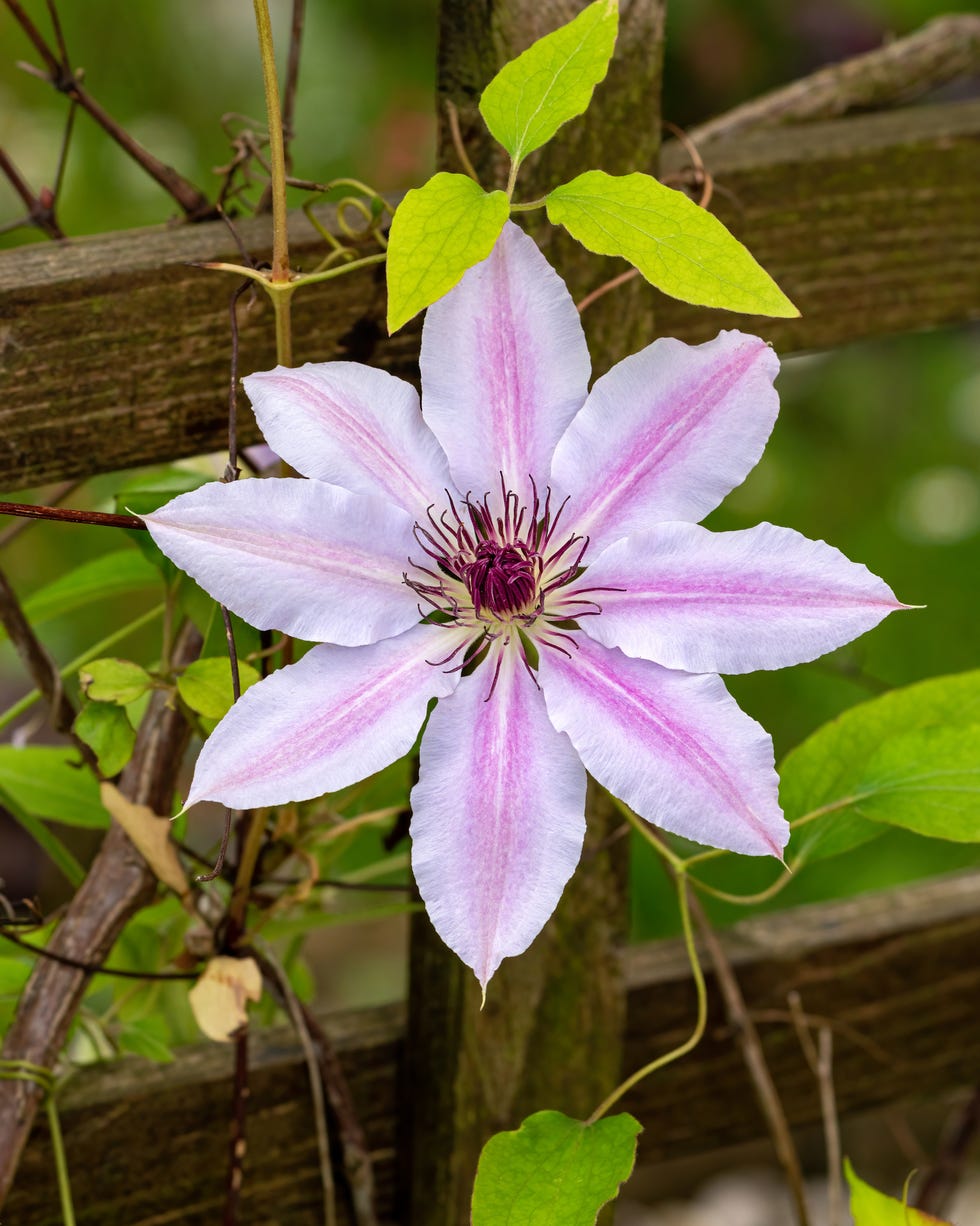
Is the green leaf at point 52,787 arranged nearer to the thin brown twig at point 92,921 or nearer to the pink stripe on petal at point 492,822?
the thin brown twig at point 92,921

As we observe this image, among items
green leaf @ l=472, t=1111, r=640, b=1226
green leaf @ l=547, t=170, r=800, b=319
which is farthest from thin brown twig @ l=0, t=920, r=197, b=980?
green leaf @ l=547, t=170, r=800, b=319

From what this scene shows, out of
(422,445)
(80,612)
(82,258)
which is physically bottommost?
(422,445)

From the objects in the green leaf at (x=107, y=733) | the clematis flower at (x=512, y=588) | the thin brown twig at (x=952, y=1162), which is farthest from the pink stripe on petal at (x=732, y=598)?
the thin brown twig at (x=952, y=1162)

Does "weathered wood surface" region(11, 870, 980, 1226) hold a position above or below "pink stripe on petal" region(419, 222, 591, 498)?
below

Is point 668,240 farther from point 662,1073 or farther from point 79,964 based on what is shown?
point 662,1073

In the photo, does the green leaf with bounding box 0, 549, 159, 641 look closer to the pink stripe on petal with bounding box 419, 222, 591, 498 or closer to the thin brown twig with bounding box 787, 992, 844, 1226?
the pink stripe on petal with bounding box 419, 222, 591, 498

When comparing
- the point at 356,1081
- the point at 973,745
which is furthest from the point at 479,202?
the point at 356,1081

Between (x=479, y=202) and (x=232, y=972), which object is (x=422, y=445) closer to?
(x=479, y=202)

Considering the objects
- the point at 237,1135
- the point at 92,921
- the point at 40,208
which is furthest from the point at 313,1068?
the point at 40,208
